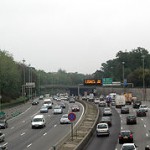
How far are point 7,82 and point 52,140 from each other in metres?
79.6

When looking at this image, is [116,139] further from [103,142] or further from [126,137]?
[126,137]

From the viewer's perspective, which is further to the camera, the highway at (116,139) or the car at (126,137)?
the car at (126,137)

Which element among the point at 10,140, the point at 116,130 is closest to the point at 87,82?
the point at 116,130

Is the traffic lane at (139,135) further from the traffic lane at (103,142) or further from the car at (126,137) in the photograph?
the traffic lane at (103,142)

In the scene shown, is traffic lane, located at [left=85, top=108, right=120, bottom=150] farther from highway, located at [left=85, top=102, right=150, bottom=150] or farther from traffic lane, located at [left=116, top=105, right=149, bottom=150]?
traffic lane, located at [left=116, top=105, right=149, bottom=150]

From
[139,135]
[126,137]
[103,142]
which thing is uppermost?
[126,137]

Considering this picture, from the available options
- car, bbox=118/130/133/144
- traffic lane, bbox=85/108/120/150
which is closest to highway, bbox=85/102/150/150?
traffic lane, bbox=85/108/120/150

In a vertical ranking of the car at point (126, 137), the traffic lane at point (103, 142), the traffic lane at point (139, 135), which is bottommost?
the traffic lane at point (103, 142)

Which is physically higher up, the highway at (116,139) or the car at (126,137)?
the car at (126,137)

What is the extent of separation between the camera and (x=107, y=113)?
236ft

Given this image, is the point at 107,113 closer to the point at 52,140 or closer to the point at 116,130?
the point at 116,130

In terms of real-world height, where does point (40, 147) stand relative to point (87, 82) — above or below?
below

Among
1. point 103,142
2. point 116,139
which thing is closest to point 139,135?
point 116,139

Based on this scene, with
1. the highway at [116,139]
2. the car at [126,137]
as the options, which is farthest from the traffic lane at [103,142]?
the car at [126,137]
